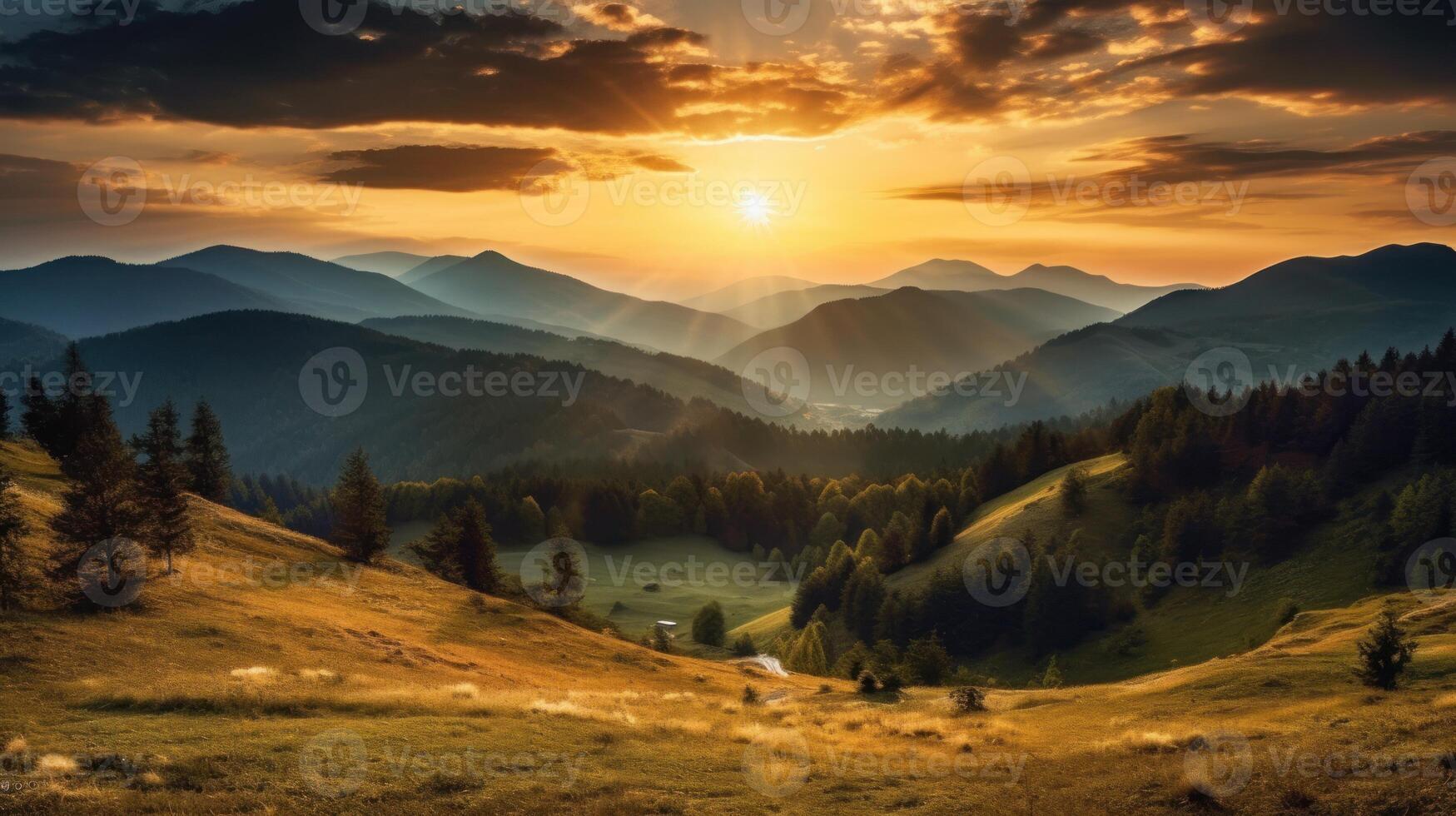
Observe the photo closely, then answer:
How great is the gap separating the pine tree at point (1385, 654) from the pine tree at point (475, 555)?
2669 inches

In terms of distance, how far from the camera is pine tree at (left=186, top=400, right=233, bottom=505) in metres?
78.6

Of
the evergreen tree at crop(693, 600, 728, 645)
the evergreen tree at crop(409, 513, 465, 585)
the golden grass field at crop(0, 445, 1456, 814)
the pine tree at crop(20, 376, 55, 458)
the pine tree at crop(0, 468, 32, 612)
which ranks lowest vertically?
the evergreen tree at crop(693, 600, 728, 645)

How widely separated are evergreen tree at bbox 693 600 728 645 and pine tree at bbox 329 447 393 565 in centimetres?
Answer: 4997

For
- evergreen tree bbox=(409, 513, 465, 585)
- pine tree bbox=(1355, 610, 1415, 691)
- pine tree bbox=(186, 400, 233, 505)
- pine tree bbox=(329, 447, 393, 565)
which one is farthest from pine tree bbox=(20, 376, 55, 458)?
pine tree bbox=(1355, 610, 1415, 691)

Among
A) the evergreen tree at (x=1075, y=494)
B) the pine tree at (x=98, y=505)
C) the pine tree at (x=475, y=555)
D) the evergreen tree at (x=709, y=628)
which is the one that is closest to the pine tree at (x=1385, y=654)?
the pine tree at (x=98, y=505)

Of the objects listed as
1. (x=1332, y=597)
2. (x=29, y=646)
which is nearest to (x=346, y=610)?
(x=29, y=646)

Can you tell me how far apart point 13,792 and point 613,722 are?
18.1 m

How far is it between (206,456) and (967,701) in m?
79.5

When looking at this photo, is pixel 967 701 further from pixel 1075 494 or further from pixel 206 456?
pixel 206 456

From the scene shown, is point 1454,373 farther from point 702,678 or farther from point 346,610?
point 346,610

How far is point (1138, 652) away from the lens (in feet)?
269

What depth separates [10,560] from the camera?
3216 centimetres

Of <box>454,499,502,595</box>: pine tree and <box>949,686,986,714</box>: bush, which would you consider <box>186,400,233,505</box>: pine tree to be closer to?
<box>454,499,502,595</box>: pine tree

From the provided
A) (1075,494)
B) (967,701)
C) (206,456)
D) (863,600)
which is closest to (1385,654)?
(967,701)
